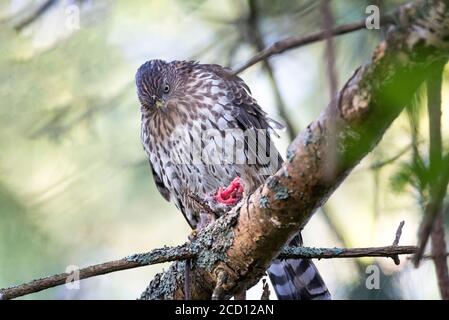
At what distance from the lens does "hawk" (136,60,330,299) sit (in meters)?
5.12

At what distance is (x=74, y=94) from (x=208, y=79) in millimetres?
993

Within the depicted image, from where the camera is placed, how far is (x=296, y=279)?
5105 millimetres

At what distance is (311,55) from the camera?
5.41 m

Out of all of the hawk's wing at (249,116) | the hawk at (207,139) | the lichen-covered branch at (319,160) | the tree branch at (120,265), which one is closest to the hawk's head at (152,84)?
the hawk at (207,139)

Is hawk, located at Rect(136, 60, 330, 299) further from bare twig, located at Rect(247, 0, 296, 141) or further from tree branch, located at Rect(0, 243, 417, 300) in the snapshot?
tree branch, located at Rect(0, 243, 417, 300)

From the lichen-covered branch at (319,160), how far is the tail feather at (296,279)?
56.8 inches

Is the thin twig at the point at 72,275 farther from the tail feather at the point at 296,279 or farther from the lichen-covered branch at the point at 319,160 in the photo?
the tail feather at the point at 296,279

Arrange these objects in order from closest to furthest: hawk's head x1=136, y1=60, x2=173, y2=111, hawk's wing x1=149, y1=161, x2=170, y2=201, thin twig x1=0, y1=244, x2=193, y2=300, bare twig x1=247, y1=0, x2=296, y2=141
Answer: thin twig x1=0, y1=244, x2=193, y2=300, bare twig x1=247, y1=0, x2=296, y2=141, hawk's head x1=136, y1=60, x2=173, y2=111, hawk's wing x1=149, y1=161, x2=170, y2=201

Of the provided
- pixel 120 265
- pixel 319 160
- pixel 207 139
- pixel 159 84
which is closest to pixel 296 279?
pixel 207 139

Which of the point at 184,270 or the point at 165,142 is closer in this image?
the point at 184,270

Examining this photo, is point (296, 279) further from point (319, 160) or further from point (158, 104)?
point (319, 160)

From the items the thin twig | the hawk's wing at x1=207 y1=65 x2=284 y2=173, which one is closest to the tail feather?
the hawk's wing at x1=207 y1=65 x2=284 y2=173
